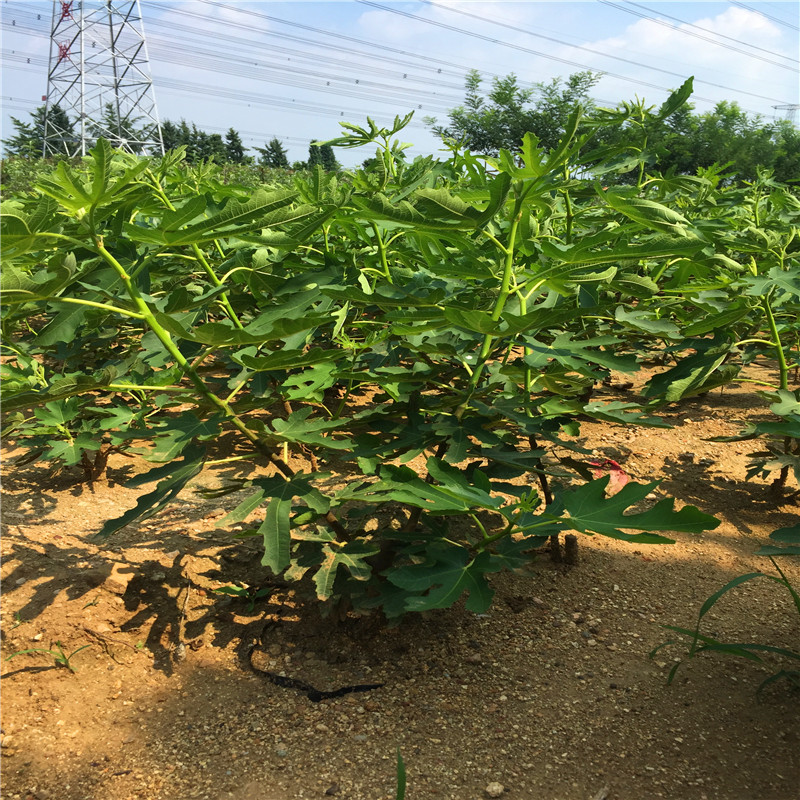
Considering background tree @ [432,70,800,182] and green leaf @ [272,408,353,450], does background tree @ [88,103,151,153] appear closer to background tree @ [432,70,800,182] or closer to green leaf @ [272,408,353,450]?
background tree @ [432,70,800,182]

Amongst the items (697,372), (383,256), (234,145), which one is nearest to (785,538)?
(697,372)

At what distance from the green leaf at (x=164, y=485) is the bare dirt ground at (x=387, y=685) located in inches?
21.6

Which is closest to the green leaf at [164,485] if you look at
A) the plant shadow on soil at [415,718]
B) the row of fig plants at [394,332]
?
the row of fig plants at [394,332]

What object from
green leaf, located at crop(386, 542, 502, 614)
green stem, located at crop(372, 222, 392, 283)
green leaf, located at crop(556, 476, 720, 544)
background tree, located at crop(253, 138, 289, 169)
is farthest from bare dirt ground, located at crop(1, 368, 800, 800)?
background tree, located at crop(253, 138, 289, 169)

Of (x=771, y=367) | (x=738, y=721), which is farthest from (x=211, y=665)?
(x=771, y=367)

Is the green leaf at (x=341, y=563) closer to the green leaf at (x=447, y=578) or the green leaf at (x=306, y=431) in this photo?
the green leaf at (x=447, y=578)

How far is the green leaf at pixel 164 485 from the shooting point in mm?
1318

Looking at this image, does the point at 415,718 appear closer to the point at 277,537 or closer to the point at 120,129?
the point at 277,537

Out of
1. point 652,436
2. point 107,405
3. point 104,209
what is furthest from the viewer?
point 652,436

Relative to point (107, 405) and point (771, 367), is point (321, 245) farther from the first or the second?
point (771, 367)

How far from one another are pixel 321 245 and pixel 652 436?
1.79 metres

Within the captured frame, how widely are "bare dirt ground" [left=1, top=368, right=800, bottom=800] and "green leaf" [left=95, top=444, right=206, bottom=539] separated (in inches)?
21.6

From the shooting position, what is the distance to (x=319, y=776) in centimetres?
138

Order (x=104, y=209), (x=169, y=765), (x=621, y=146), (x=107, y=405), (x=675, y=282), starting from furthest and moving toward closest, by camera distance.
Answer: (x=107, y=405), (x=675, y=282), (x=621, y=146), (x=169, y=765), (x=104, y=209)
